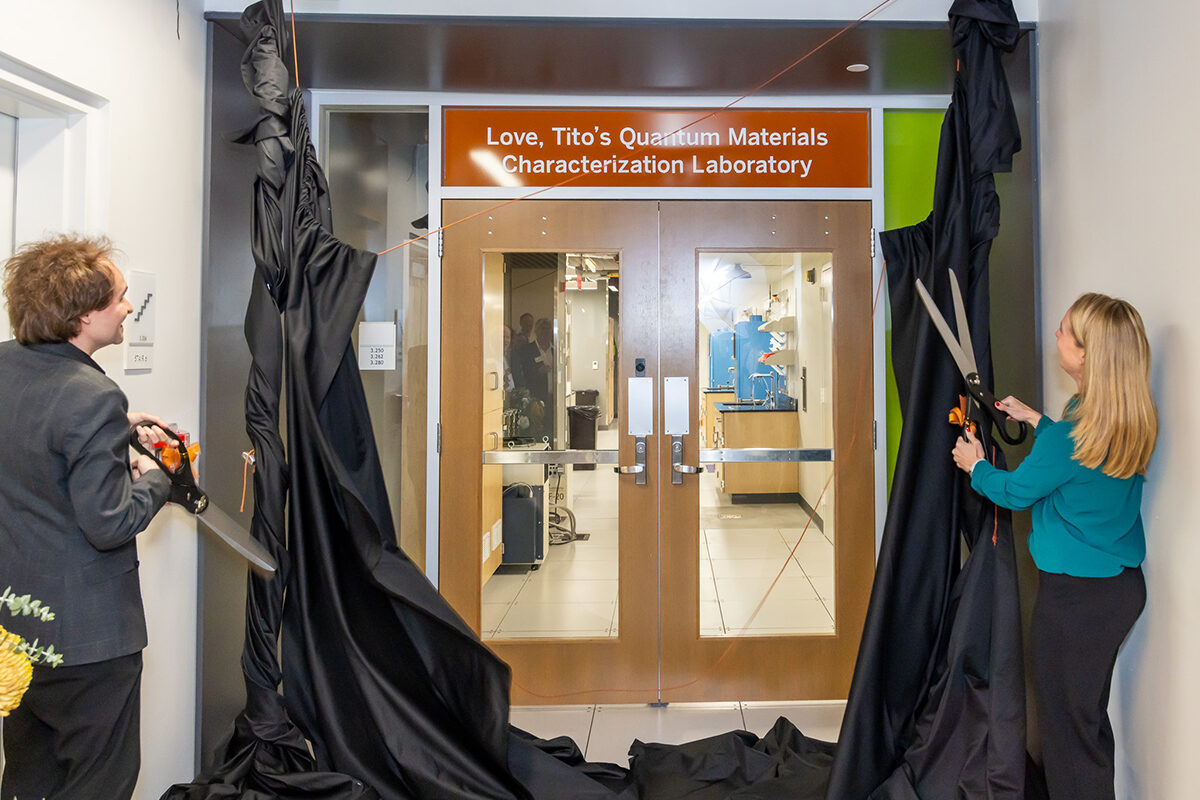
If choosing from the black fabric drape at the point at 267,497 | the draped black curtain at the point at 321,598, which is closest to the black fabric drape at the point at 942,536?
the draped black curtain at the point at 321,598

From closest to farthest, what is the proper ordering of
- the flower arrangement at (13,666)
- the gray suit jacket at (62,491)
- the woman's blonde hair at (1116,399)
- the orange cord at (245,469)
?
the flower arrangement at (13,666), the gray suit jacket at (62,491), the woman's blonde hair at (1116,399), the orange cord at (245,469)

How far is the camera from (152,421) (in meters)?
1.88

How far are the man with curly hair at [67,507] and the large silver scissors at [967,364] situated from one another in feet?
6.35

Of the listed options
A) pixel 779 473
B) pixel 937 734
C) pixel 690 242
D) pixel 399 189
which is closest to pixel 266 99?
pixel 399 189

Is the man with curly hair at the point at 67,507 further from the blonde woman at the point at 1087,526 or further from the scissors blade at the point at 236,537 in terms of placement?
the blonde woman at the point at 1087,526

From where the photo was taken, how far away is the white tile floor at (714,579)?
10.6 feet

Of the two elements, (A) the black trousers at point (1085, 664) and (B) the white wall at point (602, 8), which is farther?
(B) the white wall at point (602, 8)

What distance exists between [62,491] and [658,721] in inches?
88.4

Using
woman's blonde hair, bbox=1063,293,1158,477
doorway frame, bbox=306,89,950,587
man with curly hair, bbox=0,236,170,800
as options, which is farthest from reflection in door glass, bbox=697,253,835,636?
man with curly hair, bbox=0,236,170,800

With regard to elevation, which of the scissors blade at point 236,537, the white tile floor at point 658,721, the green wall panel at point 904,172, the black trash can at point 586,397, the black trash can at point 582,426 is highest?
the green wall panel at point 904,172

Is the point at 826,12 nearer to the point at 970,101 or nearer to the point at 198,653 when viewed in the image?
the point at 970,101

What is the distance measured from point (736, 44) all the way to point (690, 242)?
77 centimetres

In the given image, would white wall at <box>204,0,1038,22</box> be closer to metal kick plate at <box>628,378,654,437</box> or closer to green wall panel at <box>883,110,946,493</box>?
green wall panel at <box>883,110,946,493</box>

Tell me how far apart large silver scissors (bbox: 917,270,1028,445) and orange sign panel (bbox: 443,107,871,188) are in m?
1.16
